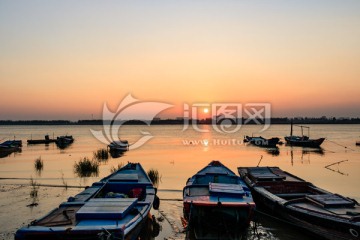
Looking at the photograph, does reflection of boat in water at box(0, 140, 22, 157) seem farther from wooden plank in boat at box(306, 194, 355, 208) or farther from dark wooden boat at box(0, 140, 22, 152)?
wooden plank in boat at box(306, 194, 355, 208)

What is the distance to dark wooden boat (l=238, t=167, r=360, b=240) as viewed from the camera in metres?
10.8

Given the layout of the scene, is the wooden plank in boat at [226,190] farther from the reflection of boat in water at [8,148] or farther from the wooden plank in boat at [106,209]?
the reflection of boat in water at [8,148]

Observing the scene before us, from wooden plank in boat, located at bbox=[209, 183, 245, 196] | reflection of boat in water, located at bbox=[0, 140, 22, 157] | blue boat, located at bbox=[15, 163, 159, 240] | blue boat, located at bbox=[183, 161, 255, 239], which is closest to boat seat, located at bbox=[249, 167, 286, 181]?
wooden plank in boat, located at bbox=[209, 183, 245, 196]

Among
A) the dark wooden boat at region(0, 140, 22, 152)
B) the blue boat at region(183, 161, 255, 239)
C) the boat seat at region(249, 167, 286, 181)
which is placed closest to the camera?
the blue boat at region(183, 161, 255, 239)

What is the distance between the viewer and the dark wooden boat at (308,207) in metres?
10.8

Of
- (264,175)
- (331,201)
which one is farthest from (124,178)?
(331,201)

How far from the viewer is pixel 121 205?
10.5 metres

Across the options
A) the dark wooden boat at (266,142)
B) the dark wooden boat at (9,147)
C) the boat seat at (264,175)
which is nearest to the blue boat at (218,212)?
the boat seat at (264,175)

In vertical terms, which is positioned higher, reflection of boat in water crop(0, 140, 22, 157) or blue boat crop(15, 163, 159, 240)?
blue boat crop(15, 163, 159, 240)

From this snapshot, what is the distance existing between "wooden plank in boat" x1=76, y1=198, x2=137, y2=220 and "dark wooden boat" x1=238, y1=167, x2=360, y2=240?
21.2 feet

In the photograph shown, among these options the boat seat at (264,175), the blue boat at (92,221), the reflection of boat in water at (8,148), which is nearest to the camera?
the blue boat at (92,221)

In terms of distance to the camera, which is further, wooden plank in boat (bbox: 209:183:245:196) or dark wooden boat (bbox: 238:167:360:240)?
wooden plank in boat (bbox: 209:183:245:196)

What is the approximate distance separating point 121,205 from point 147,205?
1671 millimetres

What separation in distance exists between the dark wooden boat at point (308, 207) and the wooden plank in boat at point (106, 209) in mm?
6474
